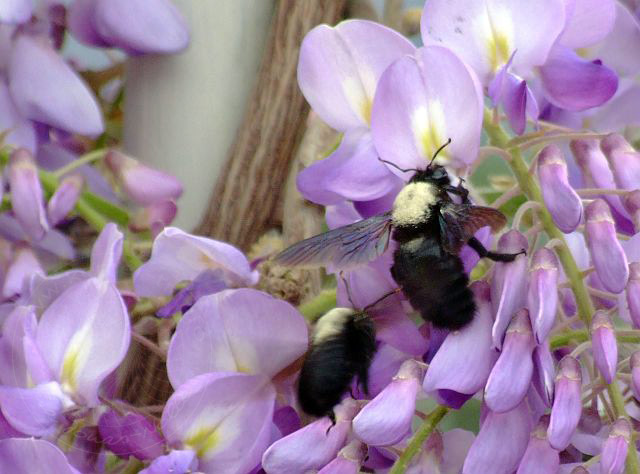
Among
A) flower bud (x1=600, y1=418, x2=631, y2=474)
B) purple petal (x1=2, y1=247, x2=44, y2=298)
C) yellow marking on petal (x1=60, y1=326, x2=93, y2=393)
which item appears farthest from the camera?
purple petal (x1=2, y1=247, x2=44, y2=298)

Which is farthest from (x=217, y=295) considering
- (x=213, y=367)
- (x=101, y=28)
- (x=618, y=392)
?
(x=101, y=28)

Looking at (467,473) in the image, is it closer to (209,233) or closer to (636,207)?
(636,207)

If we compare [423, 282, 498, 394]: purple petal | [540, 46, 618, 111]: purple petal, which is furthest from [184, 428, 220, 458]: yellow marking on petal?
[540, 46, 618, 111]: purple petal

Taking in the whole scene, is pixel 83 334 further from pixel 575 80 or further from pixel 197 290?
pixel 575 80

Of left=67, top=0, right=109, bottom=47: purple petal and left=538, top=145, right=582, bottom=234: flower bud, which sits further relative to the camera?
left=67, top=0, right=109, bottom=47: purple petal

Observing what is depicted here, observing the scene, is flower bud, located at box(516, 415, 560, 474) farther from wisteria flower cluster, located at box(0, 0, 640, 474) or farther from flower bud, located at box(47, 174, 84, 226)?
flower bud, located at box(47, 174, 84, 226)

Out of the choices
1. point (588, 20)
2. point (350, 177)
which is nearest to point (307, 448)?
point (350, 177)

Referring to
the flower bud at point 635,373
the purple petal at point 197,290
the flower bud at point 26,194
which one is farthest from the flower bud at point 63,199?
the flower bud at point 635,373
